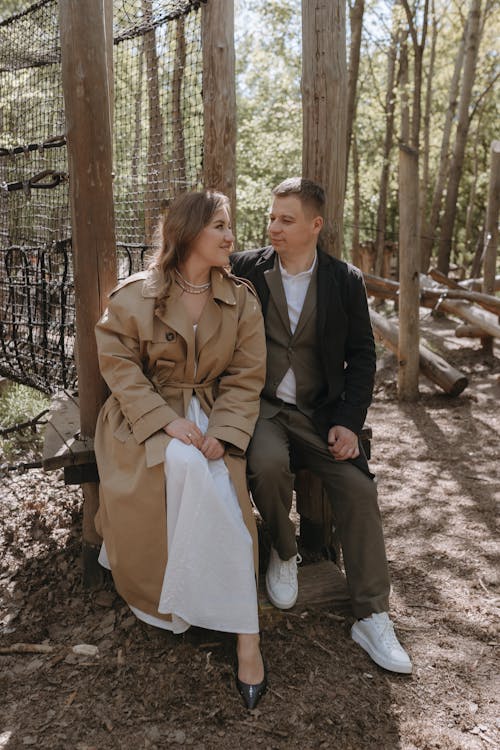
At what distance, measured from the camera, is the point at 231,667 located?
266cm

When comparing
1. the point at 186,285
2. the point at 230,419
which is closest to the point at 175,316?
the point at 186,285

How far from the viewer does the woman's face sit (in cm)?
281

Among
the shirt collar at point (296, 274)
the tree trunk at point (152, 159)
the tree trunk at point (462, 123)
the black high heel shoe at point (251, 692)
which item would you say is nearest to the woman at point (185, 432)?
the black high heel shoe at point (251, 692)

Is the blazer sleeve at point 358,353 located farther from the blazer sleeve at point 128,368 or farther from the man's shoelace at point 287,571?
the blazer sleeve at point 128,368

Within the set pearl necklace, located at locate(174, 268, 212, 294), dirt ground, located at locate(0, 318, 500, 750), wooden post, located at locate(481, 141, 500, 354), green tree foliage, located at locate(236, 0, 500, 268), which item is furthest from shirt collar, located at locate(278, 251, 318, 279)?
green tree foliage, located at locate(236, 0, 500, 268)

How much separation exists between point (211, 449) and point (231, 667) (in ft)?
2.87

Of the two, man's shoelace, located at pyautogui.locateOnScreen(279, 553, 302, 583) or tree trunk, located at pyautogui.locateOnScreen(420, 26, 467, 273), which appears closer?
man's shoelace, located at pyautogui.locateOnScreen(279, 553, 302, 583)

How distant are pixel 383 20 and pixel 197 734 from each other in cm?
1572

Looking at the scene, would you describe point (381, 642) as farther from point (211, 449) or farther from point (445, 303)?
point (445, 303)

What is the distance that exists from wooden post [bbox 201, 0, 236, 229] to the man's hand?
5.03 ft

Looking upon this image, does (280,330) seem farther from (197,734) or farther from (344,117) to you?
(197,734)

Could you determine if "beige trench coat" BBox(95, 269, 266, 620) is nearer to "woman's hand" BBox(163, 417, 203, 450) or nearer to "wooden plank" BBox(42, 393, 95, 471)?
"woman's hand" BBox(163, 417, 203, 450)

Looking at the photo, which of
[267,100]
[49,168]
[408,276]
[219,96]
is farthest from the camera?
[267,100]

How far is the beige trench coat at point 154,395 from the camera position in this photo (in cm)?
264
